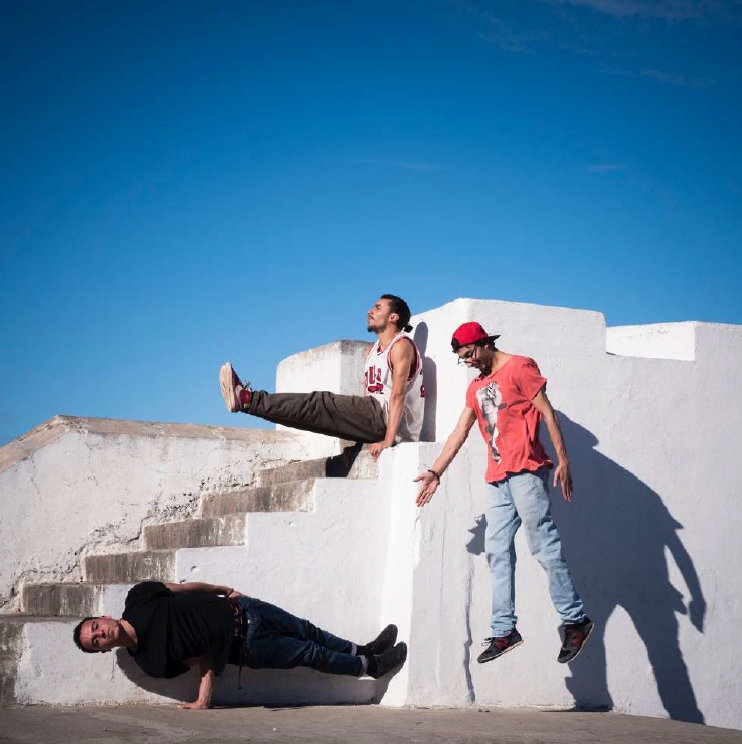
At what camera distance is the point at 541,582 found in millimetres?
6418

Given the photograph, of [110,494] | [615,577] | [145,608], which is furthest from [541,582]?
[110,494]

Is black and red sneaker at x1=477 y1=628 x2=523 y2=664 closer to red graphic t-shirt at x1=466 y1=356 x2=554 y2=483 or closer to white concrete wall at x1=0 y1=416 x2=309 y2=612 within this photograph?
red graphic t-shirt at x1=466 y1=356 x2=554 y2=483

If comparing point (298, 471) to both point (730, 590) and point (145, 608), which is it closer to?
point (145, 608)

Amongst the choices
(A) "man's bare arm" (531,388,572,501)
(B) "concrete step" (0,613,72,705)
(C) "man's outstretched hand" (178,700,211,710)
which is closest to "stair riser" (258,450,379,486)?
(A) "man's bare arm" (531,388,572,501)

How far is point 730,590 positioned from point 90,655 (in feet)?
14.2

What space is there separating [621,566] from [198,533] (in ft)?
9.29

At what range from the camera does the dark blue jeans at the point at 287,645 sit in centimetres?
555

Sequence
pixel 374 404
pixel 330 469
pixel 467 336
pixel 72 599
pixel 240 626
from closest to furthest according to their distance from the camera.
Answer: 1. pixel 240 626
2. pixel 467 336
3. pixel 72 599
4. pixel 374 404
5. pixel 330 469

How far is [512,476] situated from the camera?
5.57m

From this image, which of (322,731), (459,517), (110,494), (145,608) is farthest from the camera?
(110,494)

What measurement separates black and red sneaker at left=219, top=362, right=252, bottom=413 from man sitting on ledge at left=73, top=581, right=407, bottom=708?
47.3 inches

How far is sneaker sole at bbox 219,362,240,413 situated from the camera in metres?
6.40

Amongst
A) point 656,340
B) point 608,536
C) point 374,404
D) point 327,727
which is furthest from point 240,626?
point 656,340

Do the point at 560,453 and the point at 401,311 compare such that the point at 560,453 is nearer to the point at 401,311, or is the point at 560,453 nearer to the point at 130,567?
the point at 401,311
